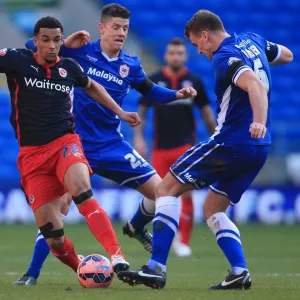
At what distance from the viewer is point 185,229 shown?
12422 millimetres

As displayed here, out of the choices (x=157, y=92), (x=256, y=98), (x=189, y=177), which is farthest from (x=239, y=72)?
(x=157, y=92)

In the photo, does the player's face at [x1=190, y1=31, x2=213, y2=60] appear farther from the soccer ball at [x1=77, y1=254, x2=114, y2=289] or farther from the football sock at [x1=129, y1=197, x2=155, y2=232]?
the football sock at [x1=129, y1=197, x2=155, y2=232]

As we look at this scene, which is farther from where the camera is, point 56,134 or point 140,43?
point 140,43

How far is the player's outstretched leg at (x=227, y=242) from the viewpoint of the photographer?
25.0 feet

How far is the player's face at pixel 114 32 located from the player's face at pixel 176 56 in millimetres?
3578

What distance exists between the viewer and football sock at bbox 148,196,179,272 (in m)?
7.52

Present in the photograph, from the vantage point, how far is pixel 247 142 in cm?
753

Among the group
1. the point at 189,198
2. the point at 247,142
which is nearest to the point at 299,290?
the point at 247,142

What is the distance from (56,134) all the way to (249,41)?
1.82 meters

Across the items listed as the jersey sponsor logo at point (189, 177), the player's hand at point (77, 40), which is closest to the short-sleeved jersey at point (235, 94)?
the jersey sponsor logo at point (189, 177)

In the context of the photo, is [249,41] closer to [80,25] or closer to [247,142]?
[247,142]

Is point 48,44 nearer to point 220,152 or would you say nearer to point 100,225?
point 100,225

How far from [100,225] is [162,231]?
53 centimetres

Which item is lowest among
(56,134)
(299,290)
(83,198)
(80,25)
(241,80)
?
(299,290)
